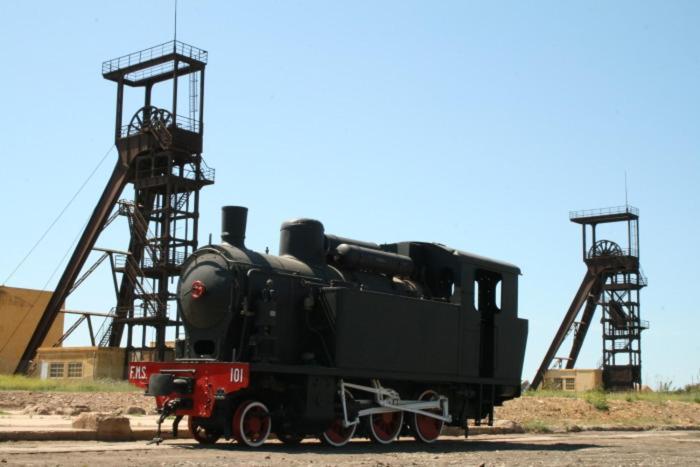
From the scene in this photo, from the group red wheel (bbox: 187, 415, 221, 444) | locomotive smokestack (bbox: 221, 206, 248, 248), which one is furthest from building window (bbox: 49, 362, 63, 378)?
locomotive smokestack (bbox: 221, 206, 248, 248)

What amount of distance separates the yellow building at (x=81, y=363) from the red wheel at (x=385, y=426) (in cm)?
2477

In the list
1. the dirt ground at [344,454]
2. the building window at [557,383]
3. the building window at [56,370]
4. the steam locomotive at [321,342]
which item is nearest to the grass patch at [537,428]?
the steam locomotive at [321,342]

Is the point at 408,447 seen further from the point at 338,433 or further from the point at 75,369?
the point at 75,369

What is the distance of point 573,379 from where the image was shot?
52.2 metres

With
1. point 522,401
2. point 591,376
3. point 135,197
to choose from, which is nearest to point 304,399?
point 522,401

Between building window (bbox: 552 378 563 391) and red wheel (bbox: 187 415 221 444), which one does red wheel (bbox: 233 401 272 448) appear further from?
building window (bbox: 552 378 563 391)

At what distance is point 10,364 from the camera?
142 feet

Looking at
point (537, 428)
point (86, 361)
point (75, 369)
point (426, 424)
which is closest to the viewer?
point (426, 424)

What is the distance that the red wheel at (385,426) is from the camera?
15059 millimetres

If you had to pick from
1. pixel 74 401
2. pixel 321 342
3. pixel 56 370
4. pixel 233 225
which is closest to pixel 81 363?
pixel 56 370

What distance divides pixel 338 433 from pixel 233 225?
3.56 m

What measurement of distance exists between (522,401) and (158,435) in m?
16.1

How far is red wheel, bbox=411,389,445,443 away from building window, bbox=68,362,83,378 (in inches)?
993

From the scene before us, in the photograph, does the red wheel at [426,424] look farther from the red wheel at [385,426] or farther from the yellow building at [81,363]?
the yellow building at [81,363]
